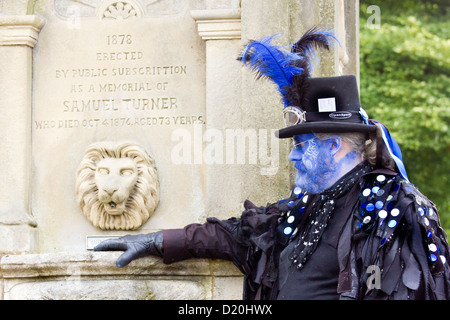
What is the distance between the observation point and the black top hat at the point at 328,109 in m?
4.48

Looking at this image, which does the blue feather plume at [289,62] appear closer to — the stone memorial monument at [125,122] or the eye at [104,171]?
the stone memorial monument at [125,122]

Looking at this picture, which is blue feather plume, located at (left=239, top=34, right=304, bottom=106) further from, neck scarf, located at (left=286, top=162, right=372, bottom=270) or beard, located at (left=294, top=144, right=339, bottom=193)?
neck scarf, located at (left=286, top=162, right=372, bottom=270)

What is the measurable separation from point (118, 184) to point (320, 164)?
4.75ft

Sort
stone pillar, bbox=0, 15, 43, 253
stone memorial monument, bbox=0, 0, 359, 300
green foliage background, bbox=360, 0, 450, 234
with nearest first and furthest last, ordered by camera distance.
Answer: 1. stone memorial monument, bbox=0, 0, 359, 300
2. stone pillar, bbox=0, 15, 43, 253
3. green foliage background, bbox=360, 0, 450, 234

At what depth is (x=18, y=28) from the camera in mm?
5766

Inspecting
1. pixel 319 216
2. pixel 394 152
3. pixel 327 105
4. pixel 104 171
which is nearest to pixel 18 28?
pixel 104 171

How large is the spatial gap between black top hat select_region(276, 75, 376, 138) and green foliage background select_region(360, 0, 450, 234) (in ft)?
26.2

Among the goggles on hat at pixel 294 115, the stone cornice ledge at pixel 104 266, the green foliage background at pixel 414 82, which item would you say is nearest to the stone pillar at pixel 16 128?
the stone cornice ledge at pixel 104 266

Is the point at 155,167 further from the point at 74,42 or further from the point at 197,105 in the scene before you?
the point at 74,42

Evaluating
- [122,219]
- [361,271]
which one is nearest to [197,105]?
[122,219]

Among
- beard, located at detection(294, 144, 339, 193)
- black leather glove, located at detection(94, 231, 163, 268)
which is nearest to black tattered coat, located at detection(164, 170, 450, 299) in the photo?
beard, located at detection(294, 144, 339, 193)

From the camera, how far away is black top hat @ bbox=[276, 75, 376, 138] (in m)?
4.48
